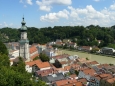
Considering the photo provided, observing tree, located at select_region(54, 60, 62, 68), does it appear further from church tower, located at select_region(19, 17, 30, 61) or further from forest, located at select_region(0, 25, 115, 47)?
forest, located at select_region(0, 25, 115, 47)

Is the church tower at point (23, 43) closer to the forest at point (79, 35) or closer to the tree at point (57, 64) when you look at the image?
the tree at point (57, 64)

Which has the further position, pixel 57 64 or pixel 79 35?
pixel 79 35

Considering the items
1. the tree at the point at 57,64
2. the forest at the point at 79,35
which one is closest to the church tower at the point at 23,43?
the tree at the point at 57,64

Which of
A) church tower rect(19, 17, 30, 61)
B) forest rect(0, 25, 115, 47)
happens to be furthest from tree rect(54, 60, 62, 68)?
forest rect(0, 25, 115, 47)

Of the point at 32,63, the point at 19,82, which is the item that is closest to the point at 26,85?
the point at 19,82

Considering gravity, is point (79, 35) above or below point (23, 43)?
below

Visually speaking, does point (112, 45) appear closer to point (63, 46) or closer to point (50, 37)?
point (63, 46)

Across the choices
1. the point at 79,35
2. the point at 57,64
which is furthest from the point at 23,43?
the point at 79,35

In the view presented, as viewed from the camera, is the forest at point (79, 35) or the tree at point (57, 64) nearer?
the tree at point (57, 64)

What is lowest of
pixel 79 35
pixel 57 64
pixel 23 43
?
pixel 57 64

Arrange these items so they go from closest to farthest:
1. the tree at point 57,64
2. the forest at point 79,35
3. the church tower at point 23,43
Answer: the church tower at point 23,43 → the tree at point 57,64 → the forest at point 79,35

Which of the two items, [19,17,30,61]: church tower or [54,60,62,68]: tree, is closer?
[19,17,30,61]: church tower

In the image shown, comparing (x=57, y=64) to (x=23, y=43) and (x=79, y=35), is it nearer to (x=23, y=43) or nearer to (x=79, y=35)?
(x=23, y=43)
